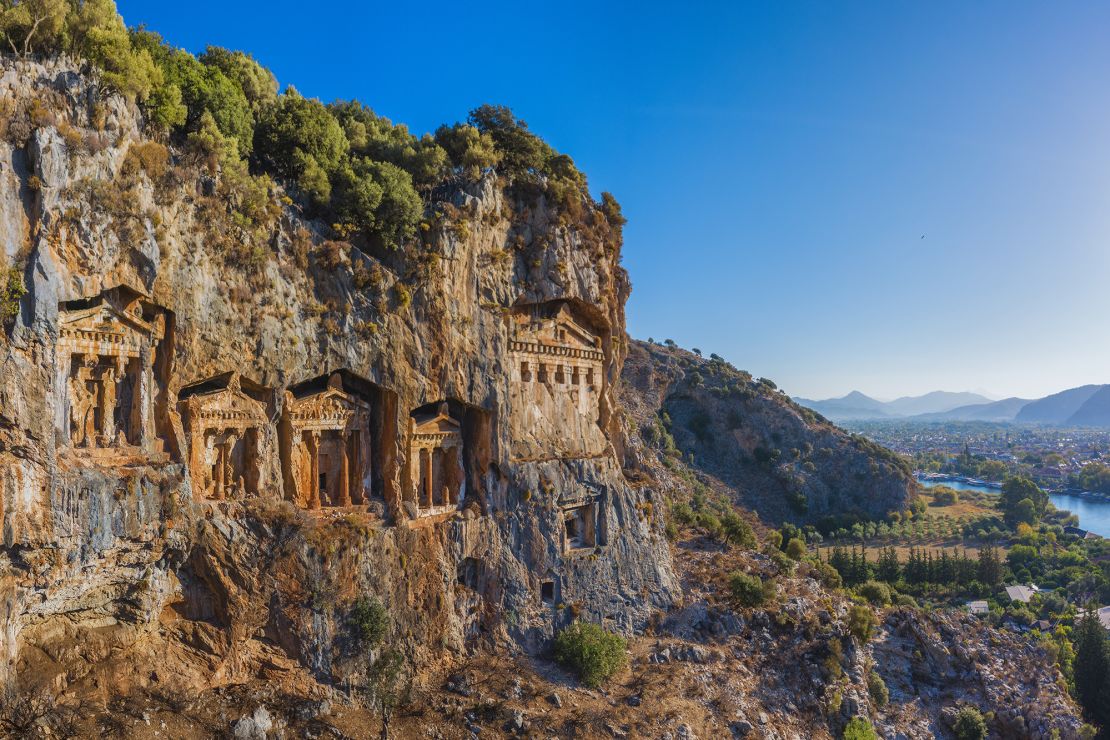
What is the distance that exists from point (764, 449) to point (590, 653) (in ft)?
210

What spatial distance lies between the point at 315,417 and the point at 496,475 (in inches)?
318

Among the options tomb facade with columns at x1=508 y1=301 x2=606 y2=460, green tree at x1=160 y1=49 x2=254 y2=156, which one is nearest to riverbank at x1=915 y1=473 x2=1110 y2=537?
tomb facade with columns at x1=508 y1=301 x2=606 y2=460

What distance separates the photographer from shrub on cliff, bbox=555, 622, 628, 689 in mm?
26547

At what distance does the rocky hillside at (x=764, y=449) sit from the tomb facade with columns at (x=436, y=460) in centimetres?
5098

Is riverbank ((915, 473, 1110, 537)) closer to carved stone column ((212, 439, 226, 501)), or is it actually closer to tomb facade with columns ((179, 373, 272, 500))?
tomb facade with columns ((179, 373, 272, 500))

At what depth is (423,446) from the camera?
27625 mm

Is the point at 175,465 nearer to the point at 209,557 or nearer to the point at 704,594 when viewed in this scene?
the point at 209,557

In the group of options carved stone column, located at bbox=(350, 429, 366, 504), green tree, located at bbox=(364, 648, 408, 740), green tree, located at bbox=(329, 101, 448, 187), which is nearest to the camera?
green tree, located at bbox=(364, 648, 408, 740)

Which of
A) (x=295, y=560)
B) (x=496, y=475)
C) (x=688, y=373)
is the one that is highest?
(x=688, y=373)

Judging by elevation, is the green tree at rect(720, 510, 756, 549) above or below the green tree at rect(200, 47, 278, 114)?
below

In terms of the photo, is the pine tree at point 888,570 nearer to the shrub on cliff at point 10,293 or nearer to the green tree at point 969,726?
the green tree at point 969,726

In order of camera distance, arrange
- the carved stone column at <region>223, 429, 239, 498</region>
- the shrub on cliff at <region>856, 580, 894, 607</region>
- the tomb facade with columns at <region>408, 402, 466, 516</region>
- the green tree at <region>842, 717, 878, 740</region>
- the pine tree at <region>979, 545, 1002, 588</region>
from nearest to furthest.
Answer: the carved stone column at <region>223, 429, 239, 498</region> → the tomb facade with columns at <region>408, 402, 466, 516</region> → the green tree at <region>842, 717, 878, 740</region> → the shrub on cliff at <region>856, 580, 894, 607</region> → the pine tree at <region>979, 545, 1002, 588</region>

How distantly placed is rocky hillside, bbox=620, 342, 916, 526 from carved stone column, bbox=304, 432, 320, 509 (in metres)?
55.5

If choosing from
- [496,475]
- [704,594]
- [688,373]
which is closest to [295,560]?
[496,475]
